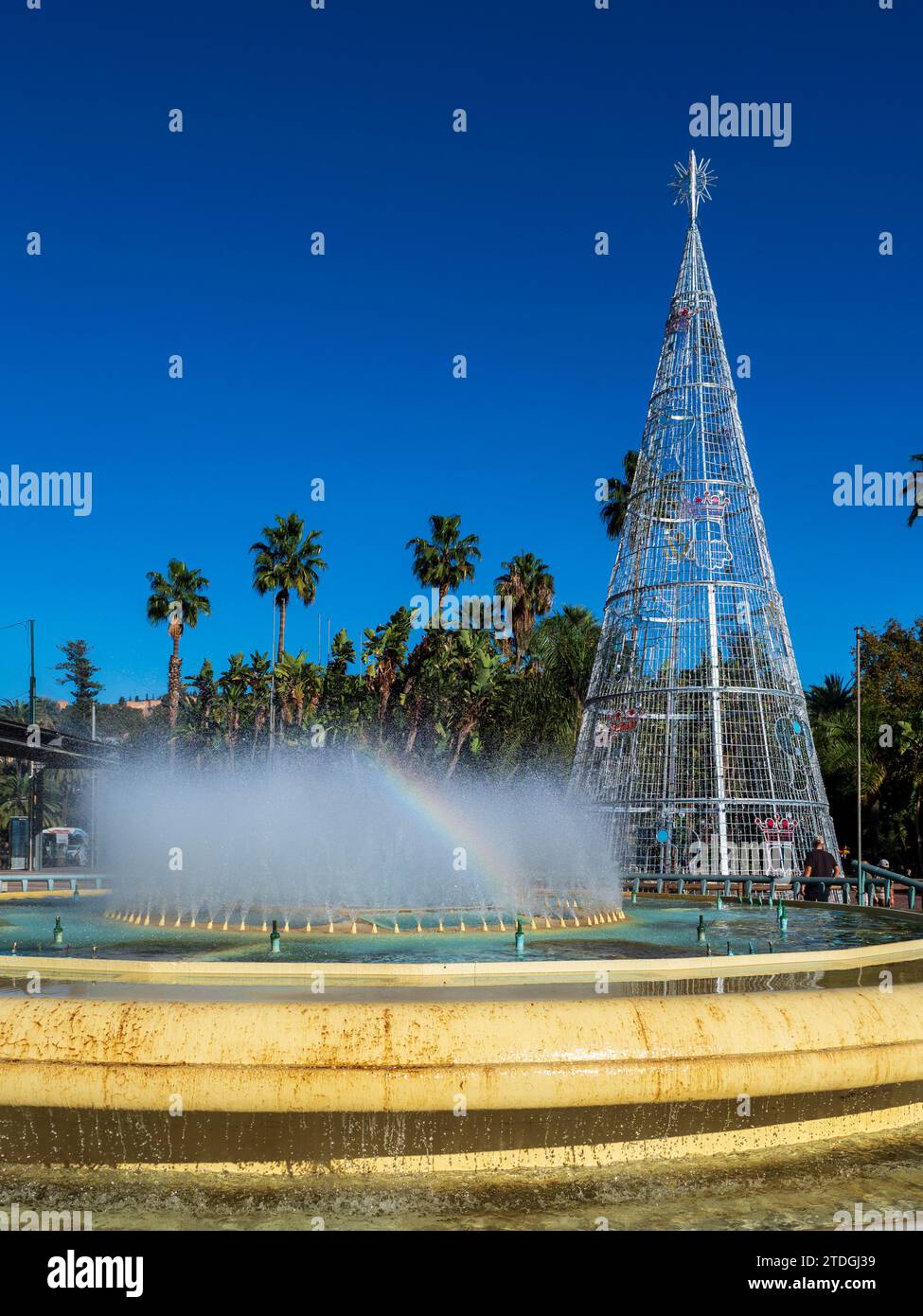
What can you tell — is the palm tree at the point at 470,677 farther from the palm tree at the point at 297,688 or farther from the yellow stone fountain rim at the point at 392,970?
the yellow stone fountain rim at the point at 392,970

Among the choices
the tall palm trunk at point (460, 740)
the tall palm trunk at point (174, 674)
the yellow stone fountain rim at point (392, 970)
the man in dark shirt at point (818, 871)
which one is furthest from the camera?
the tall palm trunk at point (174, 674)

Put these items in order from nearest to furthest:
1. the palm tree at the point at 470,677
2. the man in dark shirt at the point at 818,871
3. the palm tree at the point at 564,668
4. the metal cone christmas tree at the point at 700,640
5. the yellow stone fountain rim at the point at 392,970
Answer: the yellow stone fountain rim at the point at 392,970, the man in dark shirt at the point at 818,871, the metal cone christmas tree at the point at 700,640, the palm tree at the point at 564,668, the palm tree at the point at 470,677

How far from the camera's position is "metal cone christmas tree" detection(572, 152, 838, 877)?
71.2ft

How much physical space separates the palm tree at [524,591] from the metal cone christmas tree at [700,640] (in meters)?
26.8

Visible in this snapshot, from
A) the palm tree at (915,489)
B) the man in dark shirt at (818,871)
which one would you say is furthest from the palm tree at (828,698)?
the man in dark shirt at (818,871)

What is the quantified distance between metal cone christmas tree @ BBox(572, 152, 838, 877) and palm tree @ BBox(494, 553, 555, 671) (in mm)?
26758

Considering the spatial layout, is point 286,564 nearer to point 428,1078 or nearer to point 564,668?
point 564,668

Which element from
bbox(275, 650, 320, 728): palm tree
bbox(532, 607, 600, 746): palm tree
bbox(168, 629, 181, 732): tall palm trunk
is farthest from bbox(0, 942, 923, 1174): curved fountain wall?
bbox(168, 629, 181, 732): tall palm trunk

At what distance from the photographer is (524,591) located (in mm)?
50375

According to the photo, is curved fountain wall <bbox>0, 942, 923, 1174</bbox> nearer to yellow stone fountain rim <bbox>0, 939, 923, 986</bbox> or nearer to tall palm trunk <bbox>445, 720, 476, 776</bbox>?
yellow stone fountain rim <bbox>0, 939, 923, 986</bbox>

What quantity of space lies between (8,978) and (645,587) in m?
17.2

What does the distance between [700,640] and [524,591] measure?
28060mm

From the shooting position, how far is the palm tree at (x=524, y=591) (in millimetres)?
49875
